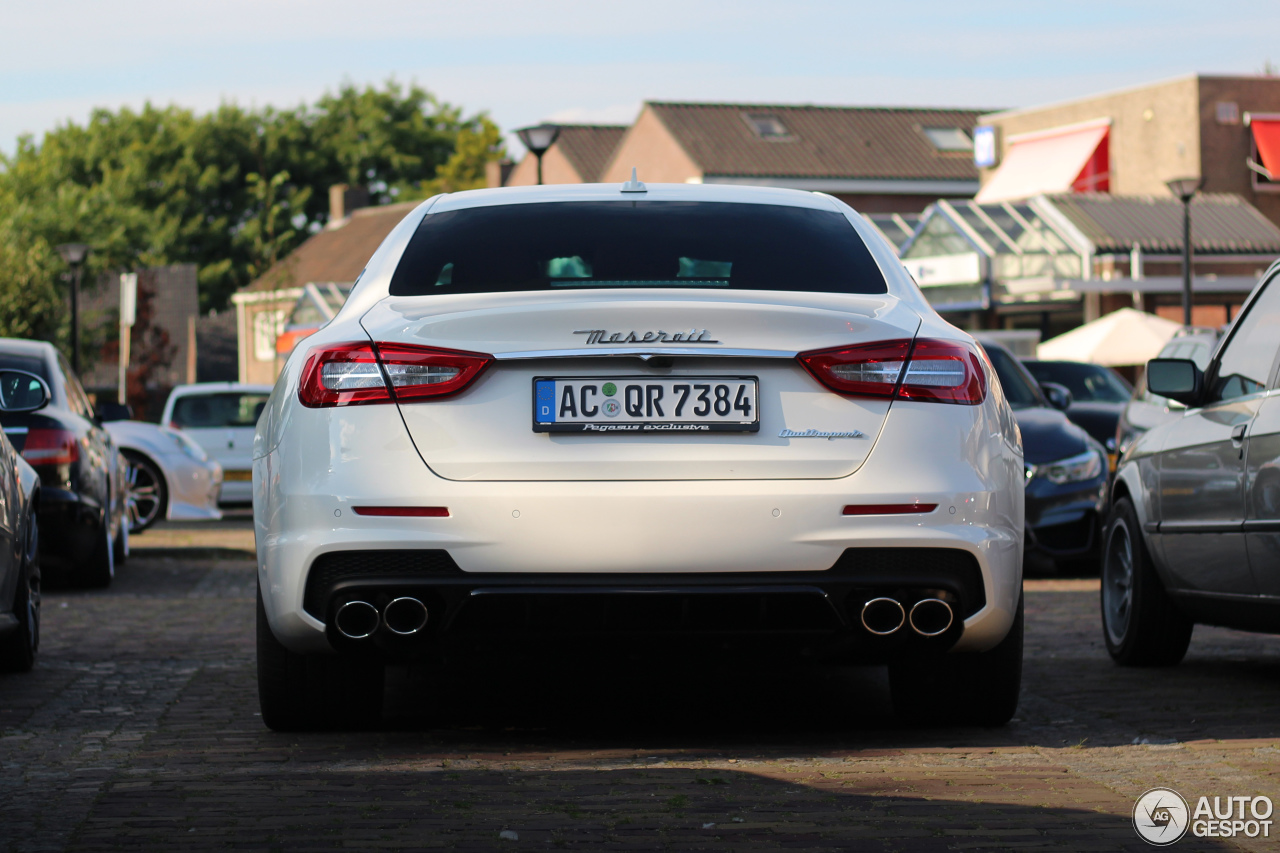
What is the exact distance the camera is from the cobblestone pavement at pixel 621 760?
418 centimetres

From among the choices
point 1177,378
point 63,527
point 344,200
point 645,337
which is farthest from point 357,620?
point 344,200

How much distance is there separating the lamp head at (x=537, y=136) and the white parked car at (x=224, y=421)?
475 cm

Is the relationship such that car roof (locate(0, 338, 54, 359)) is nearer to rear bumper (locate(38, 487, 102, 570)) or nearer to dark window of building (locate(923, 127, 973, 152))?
rear bumper (locate(38, 487, 102, 570))

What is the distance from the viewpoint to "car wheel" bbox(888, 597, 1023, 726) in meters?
5.54

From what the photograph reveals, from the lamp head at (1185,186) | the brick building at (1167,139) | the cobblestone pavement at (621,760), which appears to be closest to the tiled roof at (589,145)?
the brick building at (1167,139)

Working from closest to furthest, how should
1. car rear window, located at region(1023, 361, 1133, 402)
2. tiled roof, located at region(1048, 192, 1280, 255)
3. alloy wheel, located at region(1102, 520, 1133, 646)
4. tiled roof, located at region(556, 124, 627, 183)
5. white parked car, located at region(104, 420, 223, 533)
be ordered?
alloy wheel, located at region(1102, 520, 1133, 646), car rear window, located at region(1023, 361, 1133, 402), white parked car, located at region(104, 420, 223, 533), tiled roof, located at region(1048, 192, 1280, 255), tiled roof, located at region(556, 124, 627, 183)

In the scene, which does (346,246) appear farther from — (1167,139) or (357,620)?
(357,620)

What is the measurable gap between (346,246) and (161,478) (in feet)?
196

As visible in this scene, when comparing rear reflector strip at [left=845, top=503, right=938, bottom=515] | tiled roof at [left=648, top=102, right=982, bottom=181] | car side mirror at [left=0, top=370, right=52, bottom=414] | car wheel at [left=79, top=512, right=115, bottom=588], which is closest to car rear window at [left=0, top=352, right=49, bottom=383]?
car wheel at [left=79, top=512, right=115, bottom=588]

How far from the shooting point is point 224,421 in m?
24.8

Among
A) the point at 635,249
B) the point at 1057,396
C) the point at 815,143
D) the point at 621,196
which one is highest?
the point at 815,143

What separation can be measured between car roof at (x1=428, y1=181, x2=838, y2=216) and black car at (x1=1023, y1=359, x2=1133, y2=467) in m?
11.2

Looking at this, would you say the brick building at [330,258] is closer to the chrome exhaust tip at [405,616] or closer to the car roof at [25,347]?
the car roof at [25,347]

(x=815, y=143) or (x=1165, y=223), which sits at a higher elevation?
(x=815, y=143)
